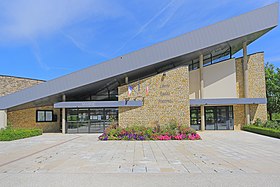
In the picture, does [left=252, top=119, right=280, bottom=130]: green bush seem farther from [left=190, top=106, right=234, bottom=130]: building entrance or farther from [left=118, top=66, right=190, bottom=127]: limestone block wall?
[left=118, top=66, right=190, bottom=127]: limestone block wall

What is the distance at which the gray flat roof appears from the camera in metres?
15.5

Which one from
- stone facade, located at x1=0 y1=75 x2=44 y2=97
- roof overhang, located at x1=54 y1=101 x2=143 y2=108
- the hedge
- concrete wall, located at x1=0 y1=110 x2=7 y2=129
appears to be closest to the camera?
the hedge

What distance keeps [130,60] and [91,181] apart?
1092 centimetres

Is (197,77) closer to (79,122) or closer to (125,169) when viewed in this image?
(79,122)

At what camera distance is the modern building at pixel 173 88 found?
15.9m

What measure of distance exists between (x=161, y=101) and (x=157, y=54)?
3.50 m

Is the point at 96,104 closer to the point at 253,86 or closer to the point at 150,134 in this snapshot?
the point at 150,134

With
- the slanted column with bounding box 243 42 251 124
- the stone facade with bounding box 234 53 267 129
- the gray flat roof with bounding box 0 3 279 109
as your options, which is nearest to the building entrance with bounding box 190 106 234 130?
the stone facade with bounding box 234 53 267 129

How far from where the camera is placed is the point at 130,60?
15.5 m

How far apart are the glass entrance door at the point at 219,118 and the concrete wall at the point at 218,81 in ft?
4.82

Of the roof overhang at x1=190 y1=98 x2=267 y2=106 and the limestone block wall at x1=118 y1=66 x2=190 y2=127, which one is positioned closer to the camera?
the limestone block wall at x1=118 y1=66 x2=190 y2=127

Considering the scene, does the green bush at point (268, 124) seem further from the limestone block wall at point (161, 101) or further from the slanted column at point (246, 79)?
the limestone block wall at point (161, 101)

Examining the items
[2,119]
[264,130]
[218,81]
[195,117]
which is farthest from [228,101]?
[2,119]

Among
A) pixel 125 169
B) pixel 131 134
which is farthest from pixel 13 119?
pixel 125 169
